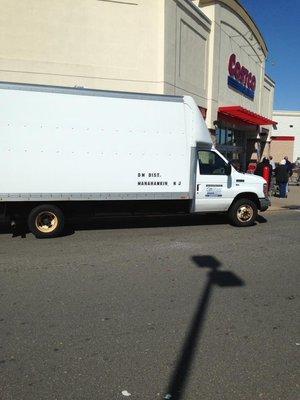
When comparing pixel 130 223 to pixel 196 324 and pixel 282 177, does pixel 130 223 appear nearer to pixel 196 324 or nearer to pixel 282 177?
pixel 196 324

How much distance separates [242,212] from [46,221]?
482cm

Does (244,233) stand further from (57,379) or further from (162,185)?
(57,379)

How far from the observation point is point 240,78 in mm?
25344

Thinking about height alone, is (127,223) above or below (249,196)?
below

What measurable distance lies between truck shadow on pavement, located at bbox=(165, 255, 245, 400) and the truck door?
2.93 metres

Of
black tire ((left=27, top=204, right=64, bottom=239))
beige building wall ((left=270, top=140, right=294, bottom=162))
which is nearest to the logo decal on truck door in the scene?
black tire ((left=27, top=204, right=64, bottom=239))

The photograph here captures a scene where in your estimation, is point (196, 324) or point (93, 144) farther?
point (93, 144)

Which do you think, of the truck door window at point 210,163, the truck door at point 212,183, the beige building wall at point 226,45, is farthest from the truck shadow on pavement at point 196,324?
the beige building wall at point 226,45

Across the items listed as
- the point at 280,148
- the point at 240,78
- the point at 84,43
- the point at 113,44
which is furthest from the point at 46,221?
the point at 280,148

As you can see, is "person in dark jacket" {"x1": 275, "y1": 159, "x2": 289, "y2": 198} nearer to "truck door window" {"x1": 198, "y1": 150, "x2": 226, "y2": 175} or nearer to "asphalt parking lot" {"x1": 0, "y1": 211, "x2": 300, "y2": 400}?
"truck door window" {"x1": 198, "y1": 150, "x2": 226, "y2": 175}

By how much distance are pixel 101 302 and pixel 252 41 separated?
83.0ft

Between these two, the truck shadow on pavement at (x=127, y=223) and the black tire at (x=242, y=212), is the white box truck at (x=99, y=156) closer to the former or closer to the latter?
the black tire at (x=242, y=212)

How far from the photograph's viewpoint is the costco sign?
23.5 meters

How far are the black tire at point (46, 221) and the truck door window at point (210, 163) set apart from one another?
350 centimetres
